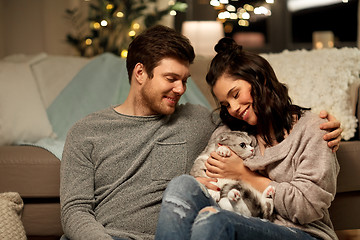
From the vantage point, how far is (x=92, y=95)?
8.71 feet

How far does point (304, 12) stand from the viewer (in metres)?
6.80

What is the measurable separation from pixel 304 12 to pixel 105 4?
3.85 meters

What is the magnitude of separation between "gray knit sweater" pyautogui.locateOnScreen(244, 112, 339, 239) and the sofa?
0.63 m

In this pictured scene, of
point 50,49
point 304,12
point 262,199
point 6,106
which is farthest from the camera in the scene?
point 304,12

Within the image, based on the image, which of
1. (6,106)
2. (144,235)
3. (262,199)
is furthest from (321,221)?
(6,106)

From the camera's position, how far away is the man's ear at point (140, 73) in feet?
5.88

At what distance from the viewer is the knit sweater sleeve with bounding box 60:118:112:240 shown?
1524 mm

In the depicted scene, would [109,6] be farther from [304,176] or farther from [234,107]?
[304,176]

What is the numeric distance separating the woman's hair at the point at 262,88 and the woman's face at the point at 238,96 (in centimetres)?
2

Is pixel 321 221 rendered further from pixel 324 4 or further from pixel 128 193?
pixel 324 4

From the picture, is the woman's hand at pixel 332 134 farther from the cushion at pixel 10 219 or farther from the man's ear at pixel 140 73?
the cushion at pixel 10 219

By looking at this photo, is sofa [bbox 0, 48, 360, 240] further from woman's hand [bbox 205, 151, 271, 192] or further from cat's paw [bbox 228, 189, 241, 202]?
cat's paw [bbox 228, 189, 241, 202]

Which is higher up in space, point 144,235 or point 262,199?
point 262,199

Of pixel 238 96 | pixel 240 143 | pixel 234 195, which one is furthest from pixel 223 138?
pixel 234 195
